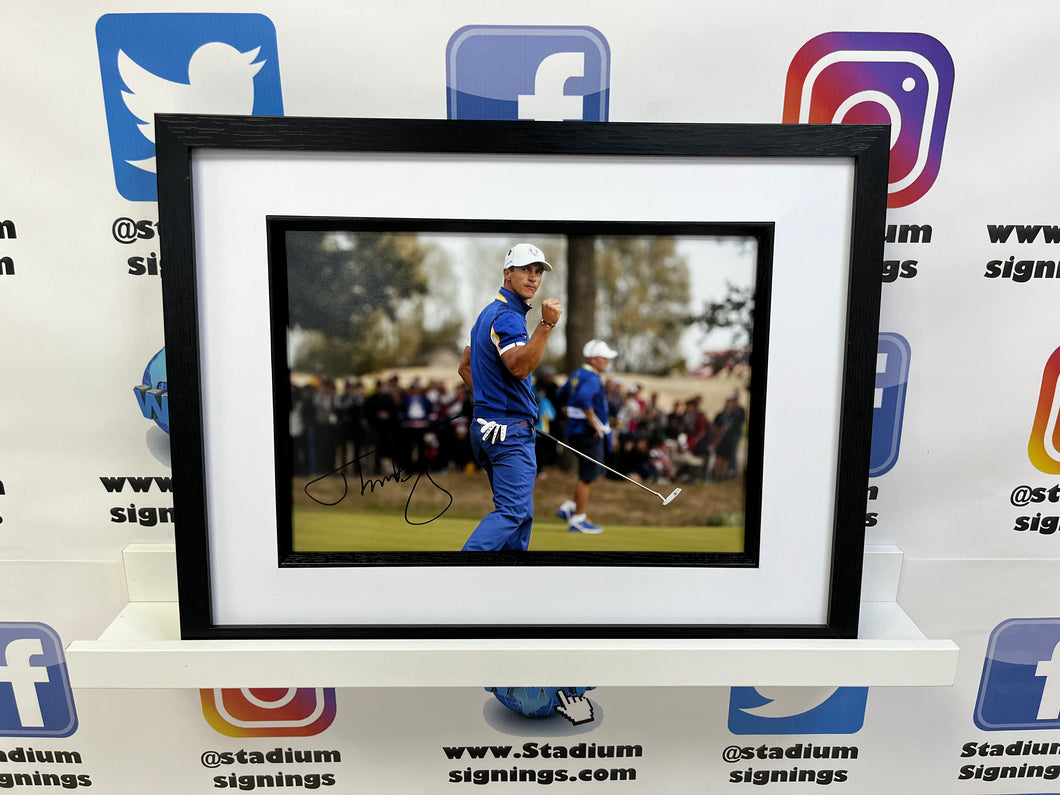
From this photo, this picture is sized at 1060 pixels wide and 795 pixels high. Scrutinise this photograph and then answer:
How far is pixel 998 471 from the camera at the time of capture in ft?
2.48

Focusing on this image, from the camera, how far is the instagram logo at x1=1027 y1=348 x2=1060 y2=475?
0.74 m

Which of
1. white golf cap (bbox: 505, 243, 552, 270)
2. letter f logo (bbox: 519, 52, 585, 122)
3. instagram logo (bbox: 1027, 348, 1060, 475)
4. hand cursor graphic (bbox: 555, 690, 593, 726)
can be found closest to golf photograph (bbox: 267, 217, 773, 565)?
white golf cap (bbox: 505, 243, 552, 270)

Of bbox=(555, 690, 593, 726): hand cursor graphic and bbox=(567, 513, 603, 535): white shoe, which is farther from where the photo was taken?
bbox=(555, 690, 593, 726): hand cursor graphic

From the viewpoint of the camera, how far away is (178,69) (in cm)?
67

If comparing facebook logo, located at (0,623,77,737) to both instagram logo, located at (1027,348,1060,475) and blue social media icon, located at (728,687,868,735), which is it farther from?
instagram logo, located at (1027,348,1060,475)

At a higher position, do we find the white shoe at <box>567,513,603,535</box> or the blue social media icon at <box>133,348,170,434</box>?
the blue social media icon at <box>133,348,170,434</box>

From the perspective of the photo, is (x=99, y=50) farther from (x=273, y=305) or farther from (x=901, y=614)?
(x=901, y=614)

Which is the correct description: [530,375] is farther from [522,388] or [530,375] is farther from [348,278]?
[348,278]

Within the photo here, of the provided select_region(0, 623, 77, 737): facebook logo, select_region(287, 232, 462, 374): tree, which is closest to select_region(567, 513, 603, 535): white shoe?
select_region(287, 232, 462, 374): tree

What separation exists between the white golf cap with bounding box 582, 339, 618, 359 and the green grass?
0.18 metres

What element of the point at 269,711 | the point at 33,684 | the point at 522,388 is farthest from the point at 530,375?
the point at 33,684

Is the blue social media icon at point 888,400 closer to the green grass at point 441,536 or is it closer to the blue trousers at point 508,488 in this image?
the green grass at point 441,536

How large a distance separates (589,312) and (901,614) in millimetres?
502
